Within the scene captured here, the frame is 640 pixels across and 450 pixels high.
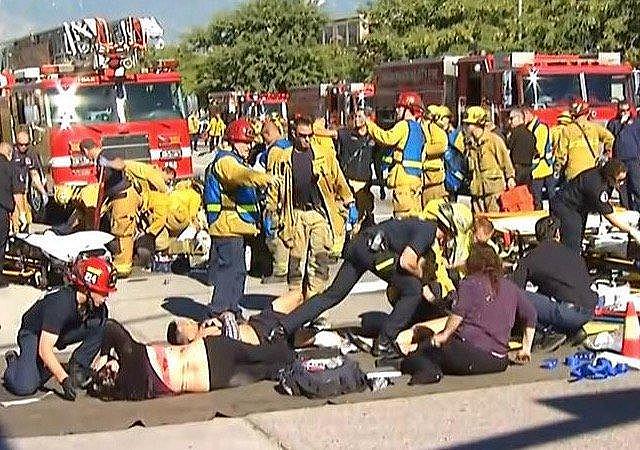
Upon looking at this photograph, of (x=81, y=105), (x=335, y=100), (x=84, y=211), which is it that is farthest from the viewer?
(x=335, y=100)

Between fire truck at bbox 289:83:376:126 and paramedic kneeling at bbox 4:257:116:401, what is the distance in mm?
22708

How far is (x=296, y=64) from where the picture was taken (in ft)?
194

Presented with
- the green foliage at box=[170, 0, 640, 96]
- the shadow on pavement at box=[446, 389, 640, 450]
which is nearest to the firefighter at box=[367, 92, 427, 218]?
the shadow on pavement at box=[446, 389, 640, 450]

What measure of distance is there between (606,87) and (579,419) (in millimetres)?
15298

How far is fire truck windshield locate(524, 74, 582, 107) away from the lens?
68.5ft

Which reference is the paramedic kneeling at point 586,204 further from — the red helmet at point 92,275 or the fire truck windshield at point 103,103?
the fire truck windshield at point 103,103

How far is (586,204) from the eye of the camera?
10336 mm

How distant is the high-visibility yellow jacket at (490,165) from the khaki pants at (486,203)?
50 mm

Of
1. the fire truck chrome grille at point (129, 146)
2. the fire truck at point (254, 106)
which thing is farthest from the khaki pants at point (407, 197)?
the fire truck at point (254, 106)

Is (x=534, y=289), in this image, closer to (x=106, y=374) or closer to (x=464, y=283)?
(x=464, y=283)

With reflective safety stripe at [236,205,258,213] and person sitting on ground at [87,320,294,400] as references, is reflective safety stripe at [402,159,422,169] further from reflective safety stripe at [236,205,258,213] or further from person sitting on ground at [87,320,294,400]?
person sitting on ground at [87,320,294,400]

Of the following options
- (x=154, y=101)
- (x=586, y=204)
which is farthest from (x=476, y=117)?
(x=154, y=101)

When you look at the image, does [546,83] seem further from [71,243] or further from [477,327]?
[477,327]

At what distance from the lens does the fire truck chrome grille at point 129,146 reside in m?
18.9
